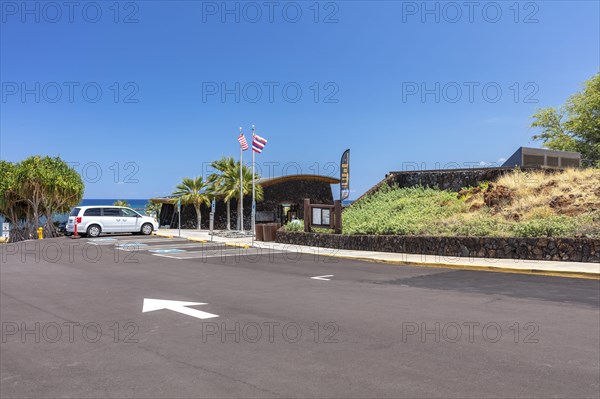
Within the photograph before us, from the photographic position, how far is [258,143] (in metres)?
30.0

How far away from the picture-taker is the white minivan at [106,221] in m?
28.6

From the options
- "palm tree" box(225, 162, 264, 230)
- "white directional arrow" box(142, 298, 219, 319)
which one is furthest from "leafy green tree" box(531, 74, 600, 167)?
"white directional arrow" box(142, 298, 219, 319)

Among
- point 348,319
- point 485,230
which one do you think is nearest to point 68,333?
point 348,319

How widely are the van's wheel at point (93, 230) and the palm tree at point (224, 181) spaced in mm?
12800

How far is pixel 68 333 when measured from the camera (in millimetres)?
6680

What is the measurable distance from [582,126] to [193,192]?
118ft

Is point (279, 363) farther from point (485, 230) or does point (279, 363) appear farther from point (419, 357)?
point (485, 230)

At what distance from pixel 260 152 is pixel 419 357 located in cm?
2520

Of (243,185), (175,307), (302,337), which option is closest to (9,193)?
(243,185)

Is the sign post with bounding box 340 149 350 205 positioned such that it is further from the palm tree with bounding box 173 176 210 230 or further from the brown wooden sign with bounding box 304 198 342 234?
the palm tree with bounding box 173 176 210 230

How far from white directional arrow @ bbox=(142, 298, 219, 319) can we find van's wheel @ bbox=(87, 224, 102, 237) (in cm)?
2181

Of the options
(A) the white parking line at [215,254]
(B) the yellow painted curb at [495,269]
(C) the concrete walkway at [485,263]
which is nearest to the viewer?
(B) the yellow painted curb at [495,269]

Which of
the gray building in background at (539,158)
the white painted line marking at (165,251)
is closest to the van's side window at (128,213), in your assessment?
the white painted line marking at (165,251)

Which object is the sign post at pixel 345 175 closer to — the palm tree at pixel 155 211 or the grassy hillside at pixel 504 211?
the grassy hillside at pixel 504 211
